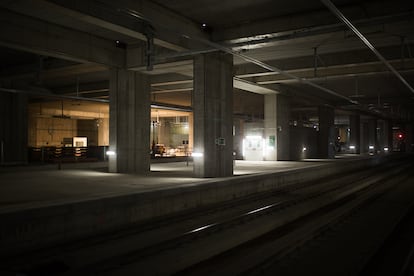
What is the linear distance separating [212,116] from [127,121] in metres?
5.06

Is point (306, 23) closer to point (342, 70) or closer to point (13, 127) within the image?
point (342, 70)

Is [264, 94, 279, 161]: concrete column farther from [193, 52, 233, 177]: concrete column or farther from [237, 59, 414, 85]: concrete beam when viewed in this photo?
[193, 52, 233, 177]: concrete column

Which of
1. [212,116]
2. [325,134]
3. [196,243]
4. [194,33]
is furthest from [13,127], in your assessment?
[325,134]

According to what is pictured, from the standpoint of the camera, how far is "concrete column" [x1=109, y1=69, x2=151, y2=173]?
1947cm

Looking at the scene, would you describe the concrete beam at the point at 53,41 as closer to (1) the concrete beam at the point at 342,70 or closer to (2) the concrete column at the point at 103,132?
(1) the concrete beam at the point at 342,70

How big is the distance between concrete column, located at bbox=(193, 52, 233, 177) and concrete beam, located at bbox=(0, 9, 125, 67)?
4573mm

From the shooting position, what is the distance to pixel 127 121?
776 inches

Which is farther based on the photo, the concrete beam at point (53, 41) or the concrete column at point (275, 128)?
the concrete column at point (275, 128)

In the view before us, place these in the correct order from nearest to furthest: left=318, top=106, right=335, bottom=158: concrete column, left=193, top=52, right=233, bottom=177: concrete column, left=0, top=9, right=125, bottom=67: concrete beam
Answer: left=0, top=9, right=125, bottom=67: concrete beam, left=193, top=52, right=233, bottom=177: concrete column, left=318, top=106, right=335, bottom=158: concrete column

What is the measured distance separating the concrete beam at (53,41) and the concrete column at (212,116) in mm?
4573

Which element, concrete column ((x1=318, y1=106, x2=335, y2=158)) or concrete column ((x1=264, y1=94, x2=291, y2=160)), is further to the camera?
concrete column ((x1=318, y1=106, x2=335, y2=158))

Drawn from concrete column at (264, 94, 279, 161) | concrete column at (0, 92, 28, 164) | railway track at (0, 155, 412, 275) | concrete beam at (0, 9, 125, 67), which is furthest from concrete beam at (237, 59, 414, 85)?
concrete column at (0, 92, 28, 164)

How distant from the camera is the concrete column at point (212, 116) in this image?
16734 millimetres

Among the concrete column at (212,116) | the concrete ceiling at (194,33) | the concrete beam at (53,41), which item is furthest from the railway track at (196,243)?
the concrete beam at (53,41)
